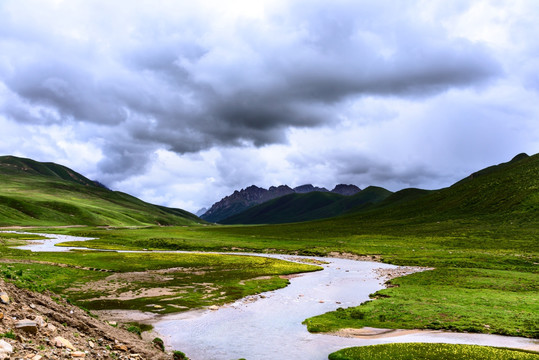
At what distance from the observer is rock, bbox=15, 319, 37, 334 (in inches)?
622

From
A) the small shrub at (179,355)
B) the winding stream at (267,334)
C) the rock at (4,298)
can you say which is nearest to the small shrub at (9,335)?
the rock at (4,298)

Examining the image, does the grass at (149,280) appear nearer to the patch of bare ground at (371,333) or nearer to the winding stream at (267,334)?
the winding stream at (267,334)

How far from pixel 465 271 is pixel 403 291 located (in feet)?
89.3

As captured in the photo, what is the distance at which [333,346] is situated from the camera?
26078 millimetres

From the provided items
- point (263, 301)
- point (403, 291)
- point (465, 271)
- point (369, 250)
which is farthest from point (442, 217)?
point (263, 301)

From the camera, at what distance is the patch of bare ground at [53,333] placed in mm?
14969

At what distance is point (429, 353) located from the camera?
2327 cm

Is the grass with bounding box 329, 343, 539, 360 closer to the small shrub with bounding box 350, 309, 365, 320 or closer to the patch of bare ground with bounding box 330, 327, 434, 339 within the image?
the patch of bare ground with bounding box 330, 327, 434, 339

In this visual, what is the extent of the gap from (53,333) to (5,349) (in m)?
4.46

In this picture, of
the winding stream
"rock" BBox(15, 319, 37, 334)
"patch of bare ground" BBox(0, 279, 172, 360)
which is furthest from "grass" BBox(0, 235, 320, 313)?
"rock" BBox(15, 319, 37, 334)

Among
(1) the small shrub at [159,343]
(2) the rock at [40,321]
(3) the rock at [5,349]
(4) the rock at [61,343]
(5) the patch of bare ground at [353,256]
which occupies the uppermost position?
(3) the rock at [5,349]

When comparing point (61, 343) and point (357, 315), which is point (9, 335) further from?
point (357, 315)

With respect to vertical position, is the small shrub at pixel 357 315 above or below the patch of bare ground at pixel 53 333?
below

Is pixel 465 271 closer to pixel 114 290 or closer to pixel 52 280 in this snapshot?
pixel 114 290
